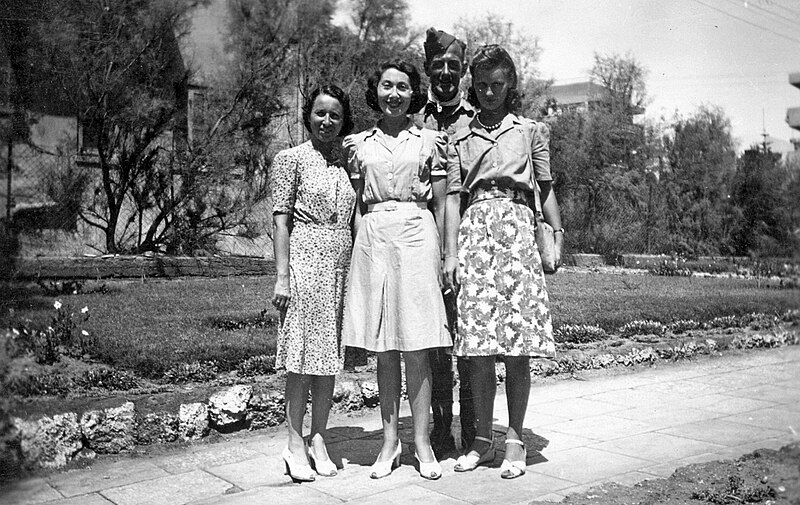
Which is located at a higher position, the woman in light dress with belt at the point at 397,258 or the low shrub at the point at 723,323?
the woman in light dress with belt at the point at 397,258

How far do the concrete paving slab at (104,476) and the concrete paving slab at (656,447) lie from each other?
8.08 ft

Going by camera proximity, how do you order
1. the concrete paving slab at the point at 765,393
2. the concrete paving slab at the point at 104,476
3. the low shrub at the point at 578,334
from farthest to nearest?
the low shrub at the point at 578,334 < the concrete paving slab at the point at 765,393 < the concrete paving slab at the point at 104,476

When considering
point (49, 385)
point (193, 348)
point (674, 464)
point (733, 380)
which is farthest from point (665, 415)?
point (49, 385)

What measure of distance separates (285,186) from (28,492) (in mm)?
1924

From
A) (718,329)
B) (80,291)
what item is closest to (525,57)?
(718,329)

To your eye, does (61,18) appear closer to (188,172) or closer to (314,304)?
(188,172)

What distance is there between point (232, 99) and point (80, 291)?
6364 millimetres

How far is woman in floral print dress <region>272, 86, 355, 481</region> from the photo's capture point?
3.77 meters

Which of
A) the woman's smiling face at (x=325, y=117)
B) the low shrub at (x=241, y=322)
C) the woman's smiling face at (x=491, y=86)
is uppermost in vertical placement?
the woman's smiling face at (x=491, y=86)

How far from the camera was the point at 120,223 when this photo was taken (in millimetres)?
12438

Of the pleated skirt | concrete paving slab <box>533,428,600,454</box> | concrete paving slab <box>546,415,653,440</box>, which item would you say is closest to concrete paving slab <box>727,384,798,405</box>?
concrete paving slab <box>546,415,653,440</box>

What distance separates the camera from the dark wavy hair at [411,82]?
388 cm

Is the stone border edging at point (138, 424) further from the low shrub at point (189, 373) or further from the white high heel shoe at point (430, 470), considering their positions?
the white high heel shoe at point (430, 470)

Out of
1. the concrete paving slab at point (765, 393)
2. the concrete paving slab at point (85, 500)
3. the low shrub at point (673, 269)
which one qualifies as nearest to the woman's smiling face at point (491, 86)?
the concrete paving slab at point (85, 500)
